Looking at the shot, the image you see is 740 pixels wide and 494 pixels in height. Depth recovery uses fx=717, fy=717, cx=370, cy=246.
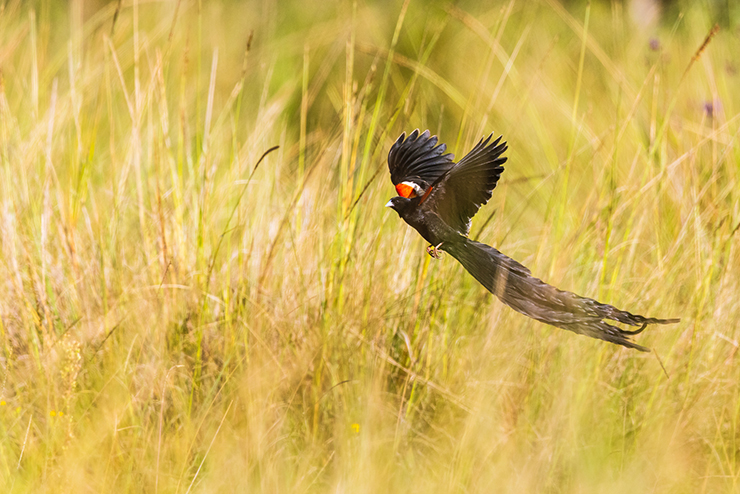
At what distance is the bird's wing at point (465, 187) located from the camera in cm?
90

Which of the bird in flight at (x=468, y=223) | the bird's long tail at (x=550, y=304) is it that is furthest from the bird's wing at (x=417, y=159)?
the bird's long tail at (x=550, y=304)

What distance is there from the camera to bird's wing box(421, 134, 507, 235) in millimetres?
899

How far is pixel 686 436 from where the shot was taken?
4.93 feet

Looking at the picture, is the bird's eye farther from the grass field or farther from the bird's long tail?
the grass field

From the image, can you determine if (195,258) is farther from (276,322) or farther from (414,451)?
(414,451)

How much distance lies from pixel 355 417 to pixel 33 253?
3.32 ft

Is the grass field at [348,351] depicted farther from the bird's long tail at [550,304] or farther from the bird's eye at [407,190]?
the bird's long tail at [550,304]

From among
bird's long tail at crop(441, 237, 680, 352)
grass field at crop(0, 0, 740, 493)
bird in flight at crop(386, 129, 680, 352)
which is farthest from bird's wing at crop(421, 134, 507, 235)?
grass field at crop(0, 0, 740, 493)

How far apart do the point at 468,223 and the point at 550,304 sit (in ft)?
0.88

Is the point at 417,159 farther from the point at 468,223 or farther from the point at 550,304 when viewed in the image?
the point at 550,304

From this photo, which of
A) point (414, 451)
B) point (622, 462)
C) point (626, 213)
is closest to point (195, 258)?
point (414, 451)

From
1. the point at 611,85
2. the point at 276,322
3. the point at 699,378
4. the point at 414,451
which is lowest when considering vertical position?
the point at 414,451

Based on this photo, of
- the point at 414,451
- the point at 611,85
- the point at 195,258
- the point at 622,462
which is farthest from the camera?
the point at 611,85

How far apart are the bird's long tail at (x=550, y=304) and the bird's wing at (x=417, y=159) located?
0.30m
